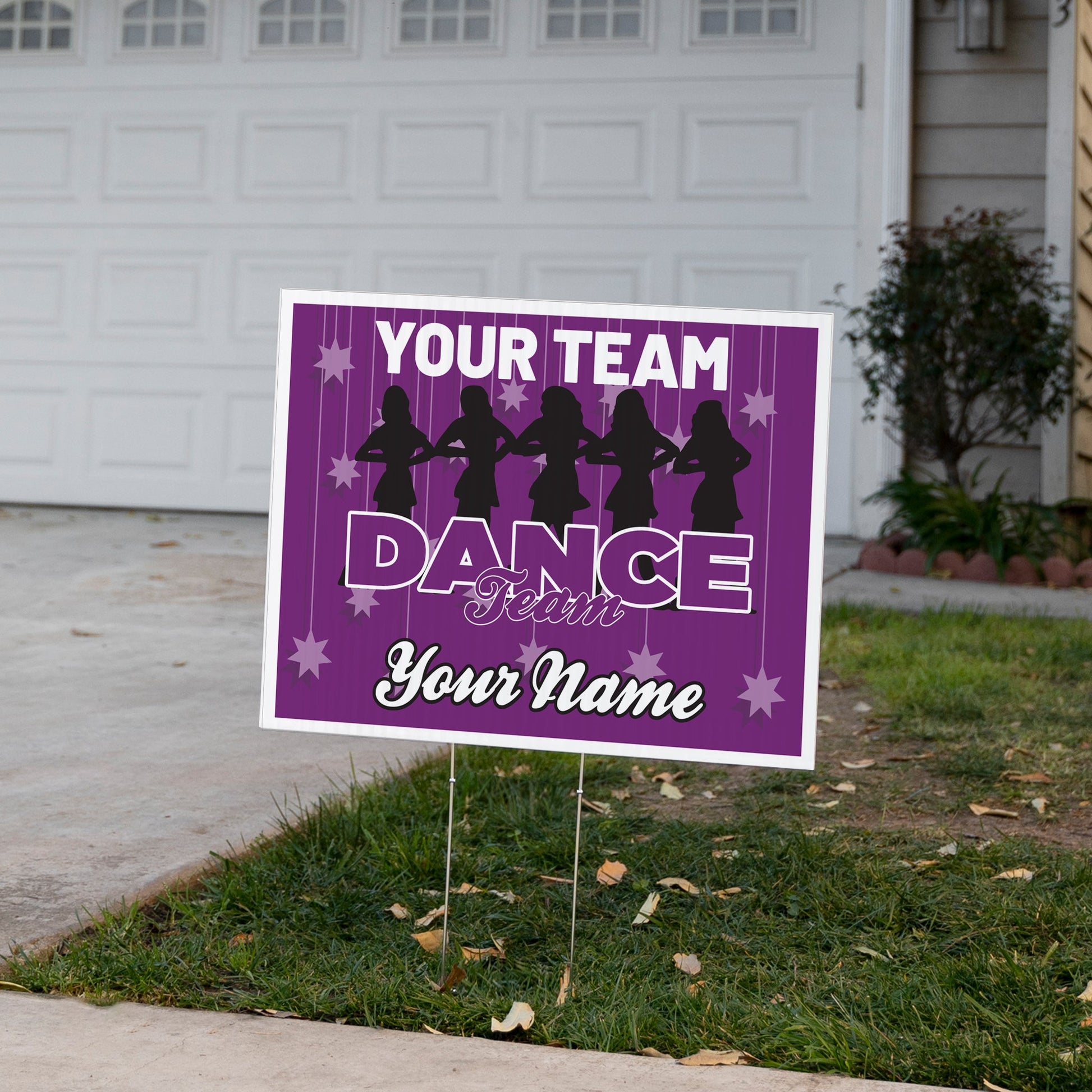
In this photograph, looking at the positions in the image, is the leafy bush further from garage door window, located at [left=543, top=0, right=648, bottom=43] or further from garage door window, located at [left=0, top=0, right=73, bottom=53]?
garage door window, located at [left=0, top=0, right=73, bottom=53]

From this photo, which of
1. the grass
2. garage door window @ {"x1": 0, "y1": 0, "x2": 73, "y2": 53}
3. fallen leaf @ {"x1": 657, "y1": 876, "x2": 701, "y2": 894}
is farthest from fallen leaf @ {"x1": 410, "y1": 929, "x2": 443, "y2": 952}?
garage door window @ {"x1": 0, "y1": 0, "x2": 73, "y2": 53}

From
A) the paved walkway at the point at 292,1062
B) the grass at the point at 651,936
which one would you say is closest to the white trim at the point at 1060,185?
the grass at the point at 651,936

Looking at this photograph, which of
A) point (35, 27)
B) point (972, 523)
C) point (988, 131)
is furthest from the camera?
point (35, 27)

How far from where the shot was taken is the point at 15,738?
337 cm

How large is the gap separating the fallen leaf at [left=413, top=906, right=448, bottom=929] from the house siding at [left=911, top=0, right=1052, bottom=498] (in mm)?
5318

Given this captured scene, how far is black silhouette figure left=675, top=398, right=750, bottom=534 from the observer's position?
2125 mm

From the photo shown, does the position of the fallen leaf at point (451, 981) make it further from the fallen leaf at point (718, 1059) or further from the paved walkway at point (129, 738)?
the paved walkway at point (129, 738)

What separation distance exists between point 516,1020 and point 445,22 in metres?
7.01

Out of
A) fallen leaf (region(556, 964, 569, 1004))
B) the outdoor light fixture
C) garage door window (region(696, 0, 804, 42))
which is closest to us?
fallen leaf (region(556, 964, 569, 1004))

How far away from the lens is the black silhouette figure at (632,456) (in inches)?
83.9

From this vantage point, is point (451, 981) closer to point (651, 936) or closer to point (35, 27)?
point (651, 936)

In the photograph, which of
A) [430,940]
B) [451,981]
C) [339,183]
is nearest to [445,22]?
[339,183]

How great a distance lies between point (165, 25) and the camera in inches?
324

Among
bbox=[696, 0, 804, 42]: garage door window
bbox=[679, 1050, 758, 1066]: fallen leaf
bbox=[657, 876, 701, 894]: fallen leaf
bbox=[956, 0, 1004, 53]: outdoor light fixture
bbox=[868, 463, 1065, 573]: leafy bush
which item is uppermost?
bbox=[696, 0, 804, 42]: garage door window
